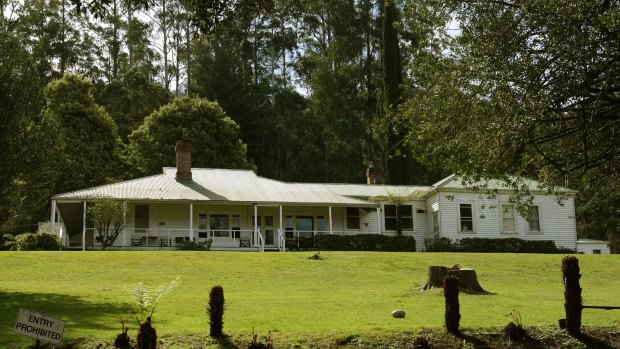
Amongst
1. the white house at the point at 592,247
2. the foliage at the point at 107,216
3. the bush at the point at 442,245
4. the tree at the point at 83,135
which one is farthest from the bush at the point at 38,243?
the white house at the point at 592,247

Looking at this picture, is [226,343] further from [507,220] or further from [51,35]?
[51,35]

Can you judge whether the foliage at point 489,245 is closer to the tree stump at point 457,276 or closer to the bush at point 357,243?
the bush at point 357,243

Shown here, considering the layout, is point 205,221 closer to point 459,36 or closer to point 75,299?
point 75,299

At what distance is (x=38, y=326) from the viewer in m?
9.43

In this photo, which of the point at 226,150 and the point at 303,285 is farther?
the point at 226,150

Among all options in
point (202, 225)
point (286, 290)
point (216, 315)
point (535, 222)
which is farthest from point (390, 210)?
point (216, 315)

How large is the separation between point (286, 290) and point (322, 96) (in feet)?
127

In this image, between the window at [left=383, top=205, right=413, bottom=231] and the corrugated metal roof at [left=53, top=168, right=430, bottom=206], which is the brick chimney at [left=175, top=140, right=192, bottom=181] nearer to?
the corrugated metal roof at [left=53, top=168, right=430, bottom=206]

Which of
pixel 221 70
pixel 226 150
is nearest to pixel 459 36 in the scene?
pixel 226 150

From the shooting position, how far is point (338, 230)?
126 feet

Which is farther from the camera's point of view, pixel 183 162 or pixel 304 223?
pixel 304 223

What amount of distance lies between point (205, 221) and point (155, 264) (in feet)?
43.7

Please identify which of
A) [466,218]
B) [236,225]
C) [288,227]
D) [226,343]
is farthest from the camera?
[288,227]

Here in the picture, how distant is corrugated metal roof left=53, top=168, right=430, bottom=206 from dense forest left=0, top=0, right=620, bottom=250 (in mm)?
3832
